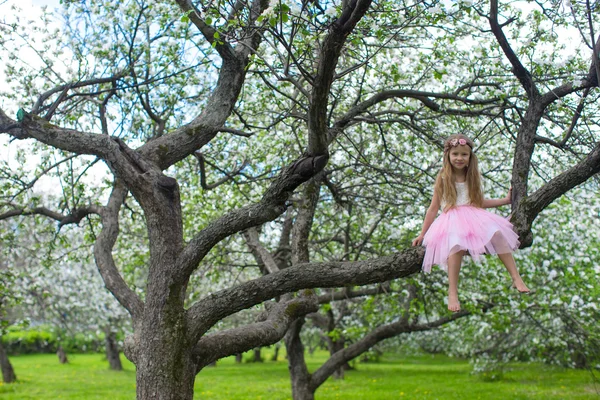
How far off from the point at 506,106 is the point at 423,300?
4.03 meters

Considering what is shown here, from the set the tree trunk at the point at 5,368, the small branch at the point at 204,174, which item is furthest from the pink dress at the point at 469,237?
the tree trunk at the point at 5,368

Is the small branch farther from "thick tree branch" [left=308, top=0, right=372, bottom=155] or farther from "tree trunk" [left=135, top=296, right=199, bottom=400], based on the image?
"thick tree branch" [left=308, top=0, right=372, bottom=155]

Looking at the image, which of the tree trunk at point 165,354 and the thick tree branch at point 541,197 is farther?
the tree trunk at point 165,354

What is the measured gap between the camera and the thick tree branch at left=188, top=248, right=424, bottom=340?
4562mm

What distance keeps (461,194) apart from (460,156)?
33 cm

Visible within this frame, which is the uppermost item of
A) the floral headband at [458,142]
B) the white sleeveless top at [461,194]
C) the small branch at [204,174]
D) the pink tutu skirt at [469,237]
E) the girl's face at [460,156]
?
the small branch at [204,174]

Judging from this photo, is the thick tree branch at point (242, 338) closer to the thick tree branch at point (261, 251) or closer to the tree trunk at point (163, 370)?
the tree trunk at point (163, 370)

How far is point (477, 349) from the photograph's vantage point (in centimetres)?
1958

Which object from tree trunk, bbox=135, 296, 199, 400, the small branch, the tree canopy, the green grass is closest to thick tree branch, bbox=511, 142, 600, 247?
the tree canopy

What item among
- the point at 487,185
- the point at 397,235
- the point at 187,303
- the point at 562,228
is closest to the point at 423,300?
the point at 397,235

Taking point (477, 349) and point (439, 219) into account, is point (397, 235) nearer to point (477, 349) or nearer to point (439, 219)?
point (439, 219)

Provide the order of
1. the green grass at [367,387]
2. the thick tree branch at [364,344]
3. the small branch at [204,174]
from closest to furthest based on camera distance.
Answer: the small branch at [204,174]
the thick tree branch at [364,344]
the green grass at [367,387]

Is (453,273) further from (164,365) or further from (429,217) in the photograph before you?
(164,365)

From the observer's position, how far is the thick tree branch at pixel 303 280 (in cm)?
456
